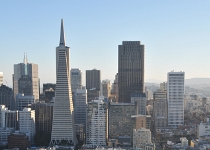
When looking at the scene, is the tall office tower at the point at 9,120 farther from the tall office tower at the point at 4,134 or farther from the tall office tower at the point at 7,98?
the tall office tower at the point at 7,98

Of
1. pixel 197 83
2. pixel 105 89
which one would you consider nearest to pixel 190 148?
pixel 105 89

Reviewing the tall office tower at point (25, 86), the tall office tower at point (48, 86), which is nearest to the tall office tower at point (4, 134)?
the tall office tower at point (25, 86)

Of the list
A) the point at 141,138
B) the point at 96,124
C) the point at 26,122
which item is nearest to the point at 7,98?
→ the point at 26,122

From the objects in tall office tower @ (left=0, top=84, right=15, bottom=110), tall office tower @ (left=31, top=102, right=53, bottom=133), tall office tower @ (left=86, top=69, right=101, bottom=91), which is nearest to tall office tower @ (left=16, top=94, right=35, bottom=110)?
tall office tower @ (left=0, top=84, right=15, bottom=110)

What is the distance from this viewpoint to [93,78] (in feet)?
217

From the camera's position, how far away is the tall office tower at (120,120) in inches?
1462

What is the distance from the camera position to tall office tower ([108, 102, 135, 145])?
3712 centimetres

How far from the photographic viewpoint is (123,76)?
2144 inches

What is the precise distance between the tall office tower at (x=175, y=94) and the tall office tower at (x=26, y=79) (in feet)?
74.5

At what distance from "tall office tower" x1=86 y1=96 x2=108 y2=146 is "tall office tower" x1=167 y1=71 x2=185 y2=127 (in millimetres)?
11588

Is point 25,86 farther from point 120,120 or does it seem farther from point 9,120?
point 120,120

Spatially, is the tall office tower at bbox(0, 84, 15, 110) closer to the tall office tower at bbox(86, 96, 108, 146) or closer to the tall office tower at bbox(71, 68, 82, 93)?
the tall office tower at bbox(71, 68, 82, 93)

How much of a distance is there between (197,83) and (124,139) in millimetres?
40517

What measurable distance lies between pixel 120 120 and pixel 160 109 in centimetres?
826
